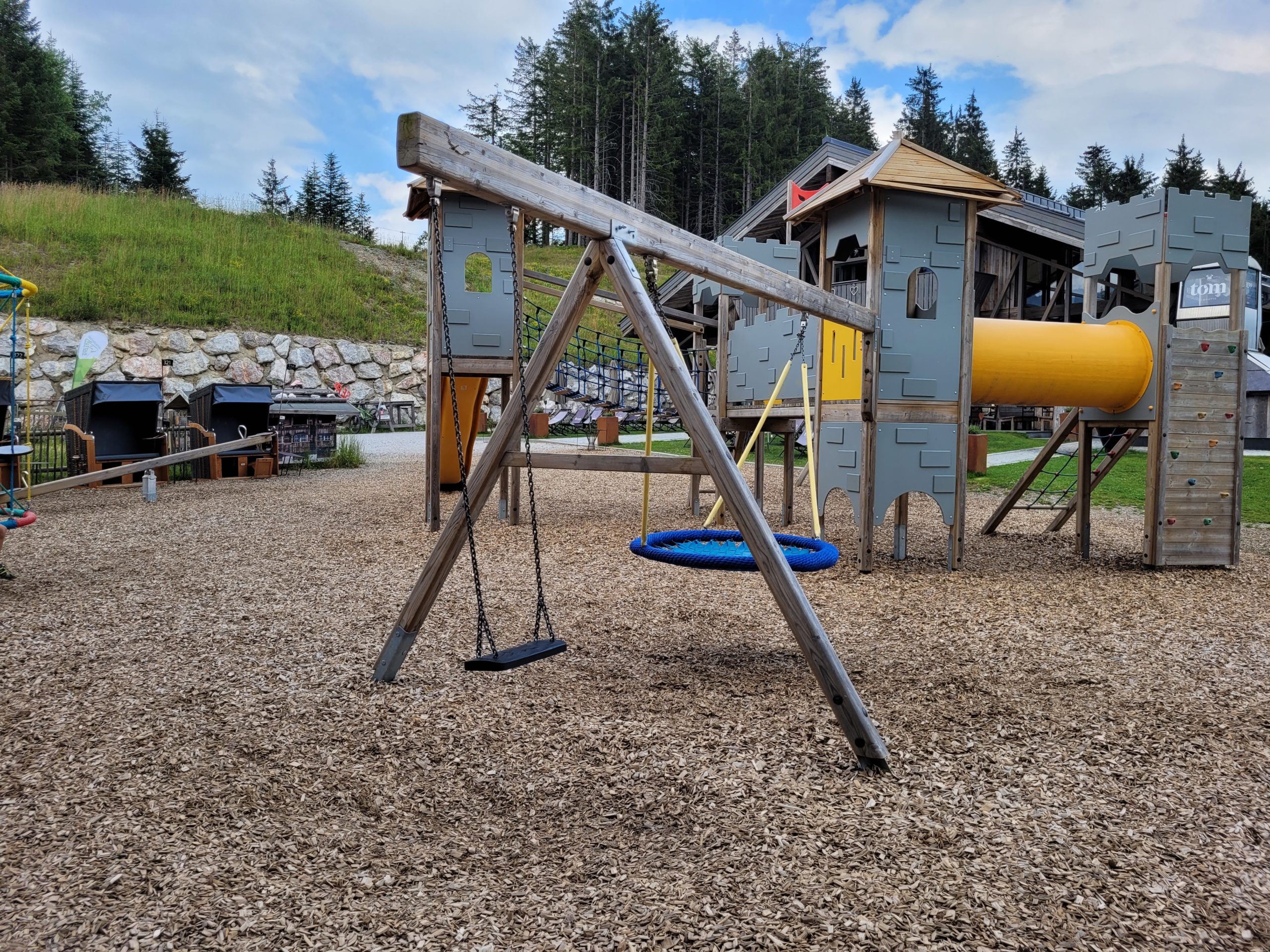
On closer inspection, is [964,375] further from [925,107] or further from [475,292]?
[925,107]

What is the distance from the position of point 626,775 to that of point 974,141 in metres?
45.4

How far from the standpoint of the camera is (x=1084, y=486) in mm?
6555

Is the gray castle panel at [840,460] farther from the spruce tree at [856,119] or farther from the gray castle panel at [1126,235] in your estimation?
the spruce tree at [856,119]

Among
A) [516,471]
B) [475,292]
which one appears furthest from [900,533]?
[475,292]

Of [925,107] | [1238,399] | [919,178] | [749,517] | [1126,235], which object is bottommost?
[749,517]

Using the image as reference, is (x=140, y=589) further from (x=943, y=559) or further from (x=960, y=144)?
(x=960, y=144)

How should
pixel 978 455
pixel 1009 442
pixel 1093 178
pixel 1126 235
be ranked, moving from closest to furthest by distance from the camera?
pixel 1126 235 → pixel 978 455 → pixel 1009 442 → pixel 1093 178

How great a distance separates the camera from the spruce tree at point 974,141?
38203 millimetres

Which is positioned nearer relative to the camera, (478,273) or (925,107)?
(478,273)

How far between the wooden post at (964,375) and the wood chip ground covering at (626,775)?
2.51 ft

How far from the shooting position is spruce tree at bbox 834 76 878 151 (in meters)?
37.8

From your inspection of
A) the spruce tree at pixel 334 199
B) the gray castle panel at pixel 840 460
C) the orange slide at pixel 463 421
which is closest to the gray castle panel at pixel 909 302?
the gray castle panel at pixel 840 460

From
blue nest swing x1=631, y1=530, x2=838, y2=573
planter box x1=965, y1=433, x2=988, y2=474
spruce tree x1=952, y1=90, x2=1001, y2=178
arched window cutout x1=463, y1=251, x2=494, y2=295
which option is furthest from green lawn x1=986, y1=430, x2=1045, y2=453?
spruce tree x1=952, y1=90, x2=1001, y2=178

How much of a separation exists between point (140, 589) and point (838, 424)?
474 cm
